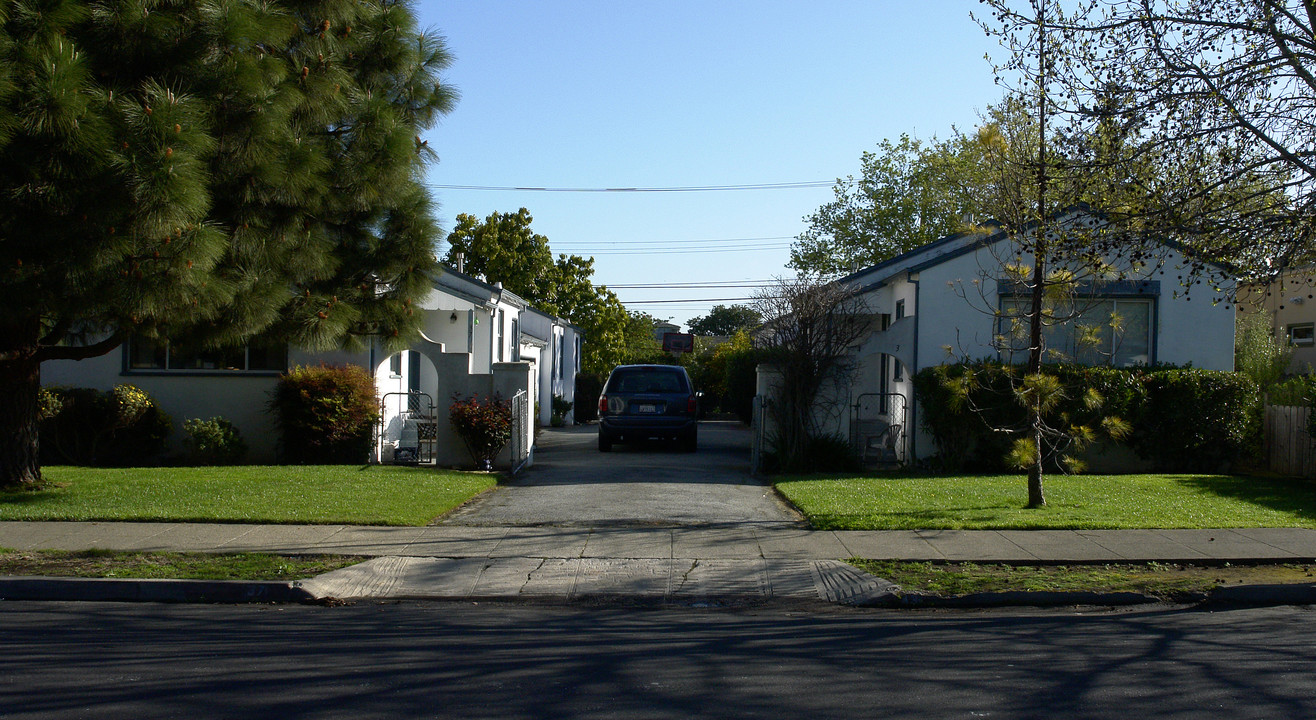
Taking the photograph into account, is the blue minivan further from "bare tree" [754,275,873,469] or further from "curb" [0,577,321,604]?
"curb" [0,577,321,604]

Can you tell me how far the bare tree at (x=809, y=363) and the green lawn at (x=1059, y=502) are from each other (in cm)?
108

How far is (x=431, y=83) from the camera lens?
13.2 m

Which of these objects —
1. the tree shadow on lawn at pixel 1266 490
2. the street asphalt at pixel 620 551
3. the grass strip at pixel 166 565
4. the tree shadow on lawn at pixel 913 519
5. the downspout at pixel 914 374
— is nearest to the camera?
the street asphalt at pixel 620 551

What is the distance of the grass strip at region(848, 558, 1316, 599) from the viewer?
309 inches

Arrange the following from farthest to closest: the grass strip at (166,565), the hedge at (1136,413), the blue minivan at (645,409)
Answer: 1. the blue minivan at (645,409)
2. the hedge at (1136,413)
3. the grass strip at (166,565)

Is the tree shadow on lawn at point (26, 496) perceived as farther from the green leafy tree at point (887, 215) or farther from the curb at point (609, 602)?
the green leafy tree at point (887, 215)

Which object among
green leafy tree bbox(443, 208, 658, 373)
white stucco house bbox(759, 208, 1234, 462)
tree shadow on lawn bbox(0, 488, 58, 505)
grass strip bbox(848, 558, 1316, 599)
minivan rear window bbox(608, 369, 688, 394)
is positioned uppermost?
green leafy tree bbox(443, 208, 658, 373)

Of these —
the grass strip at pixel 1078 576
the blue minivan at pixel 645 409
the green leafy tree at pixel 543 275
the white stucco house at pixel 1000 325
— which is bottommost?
the grass strip at pixel 1078 576

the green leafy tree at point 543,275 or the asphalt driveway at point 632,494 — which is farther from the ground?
the green leafy tree at point 543,275

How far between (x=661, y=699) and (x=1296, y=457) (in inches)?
569

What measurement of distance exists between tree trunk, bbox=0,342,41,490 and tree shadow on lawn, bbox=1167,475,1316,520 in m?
14.9

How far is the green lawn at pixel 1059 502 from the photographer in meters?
10.5

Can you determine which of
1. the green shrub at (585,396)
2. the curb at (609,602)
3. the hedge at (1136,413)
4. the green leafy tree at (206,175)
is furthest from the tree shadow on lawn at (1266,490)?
the green shrub at (585,396)

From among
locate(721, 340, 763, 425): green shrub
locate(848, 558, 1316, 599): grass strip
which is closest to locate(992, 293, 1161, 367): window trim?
locate(848, 558, 1316, 599): grass strip
